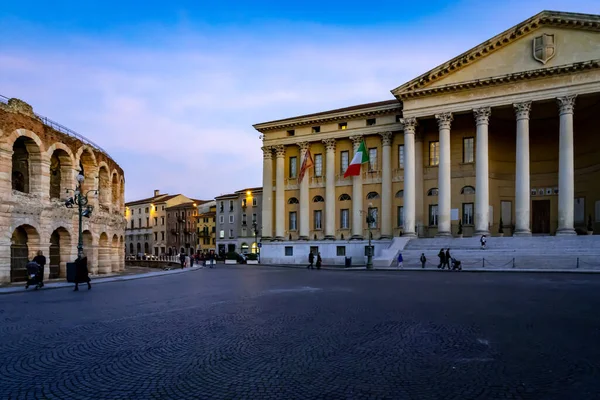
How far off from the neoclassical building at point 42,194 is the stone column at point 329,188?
24063 millimetres

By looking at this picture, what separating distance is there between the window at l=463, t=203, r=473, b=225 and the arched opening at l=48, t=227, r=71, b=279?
3508 centimetres

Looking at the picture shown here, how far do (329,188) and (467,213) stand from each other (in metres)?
15.1

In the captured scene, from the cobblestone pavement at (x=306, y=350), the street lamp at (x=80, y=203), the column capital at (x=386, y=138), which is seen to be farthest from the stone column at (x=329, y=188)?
the cobblestone pavement at (x=306, y=350)

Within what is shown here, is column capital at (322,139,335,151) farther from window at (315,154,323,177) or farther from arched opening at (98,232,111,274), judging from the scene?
arched opening at (98,232,111,274)

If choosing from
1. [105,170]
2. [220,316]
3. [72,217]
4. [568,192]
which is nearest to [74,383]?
[220,316]

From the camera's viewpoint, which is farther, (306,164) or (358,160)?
(306,164)

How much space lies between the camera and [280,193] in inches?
2130

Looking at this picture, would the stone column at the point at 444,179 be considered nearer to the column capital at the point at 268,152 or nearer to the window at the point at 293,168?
the window at the point at 293,168

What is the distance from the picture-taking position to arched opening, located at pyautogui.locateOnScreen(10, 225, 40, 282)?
966 inches

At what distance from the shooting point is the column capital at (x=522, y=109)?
1487 inches

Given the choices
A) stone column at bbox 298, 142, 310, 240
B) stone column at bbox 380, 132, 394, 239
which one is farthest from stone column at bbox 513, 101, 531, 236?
stone column at bbox 298, 142, 310, 240

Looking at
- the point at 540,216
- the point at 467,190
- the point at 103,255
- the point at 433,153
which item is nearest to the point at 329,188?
the point at 433,153

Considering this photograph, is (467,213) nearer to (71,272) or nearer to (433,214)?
(433,214)

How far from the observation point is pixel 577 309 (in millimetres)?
11828
